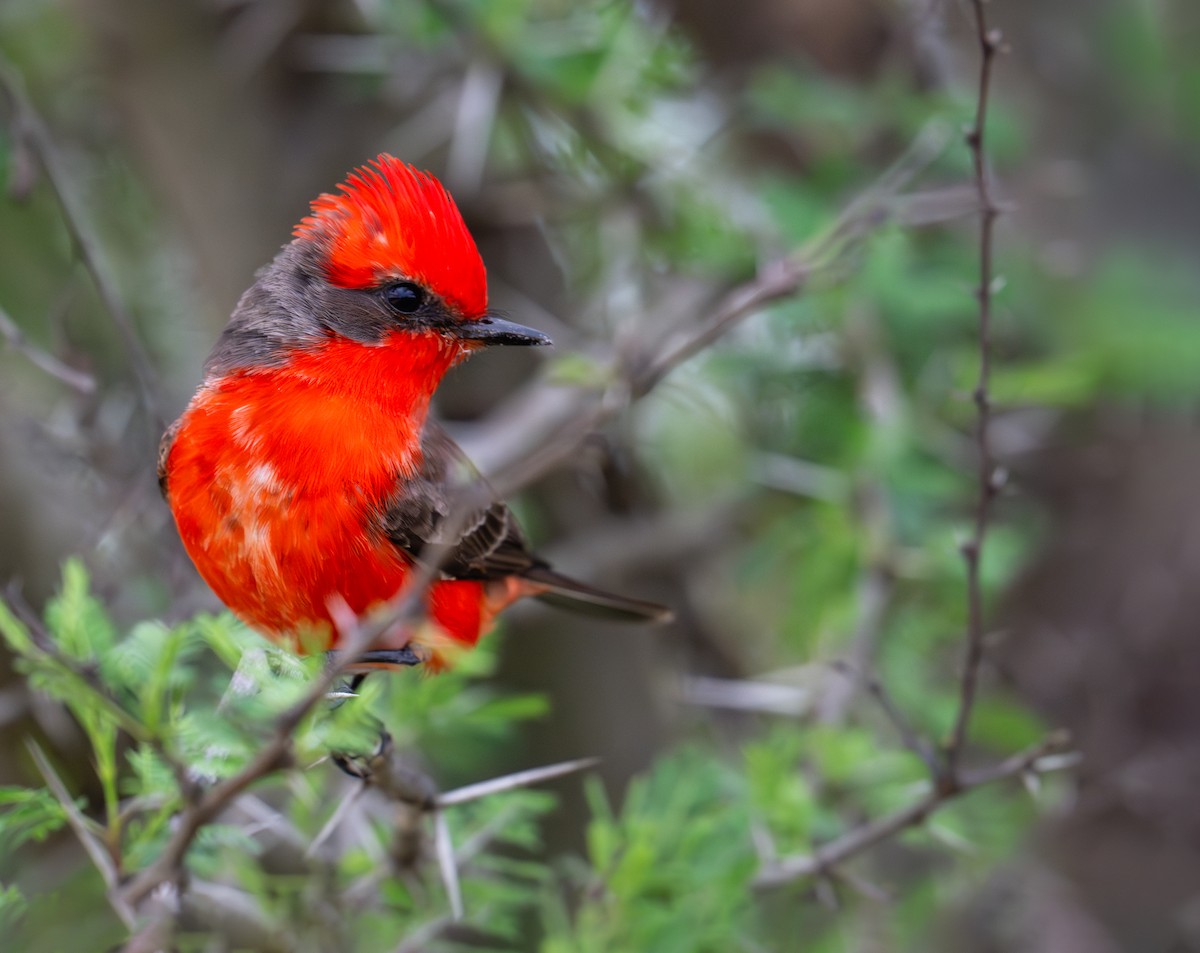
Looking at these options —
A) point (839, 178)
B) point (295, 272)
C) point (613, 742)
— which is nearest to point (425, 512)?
point (295, 272)

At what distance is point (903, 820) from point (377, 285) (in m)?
1.54

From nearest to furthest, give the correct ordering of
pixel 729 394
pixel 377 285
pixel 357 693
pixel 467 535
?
pixel 357 693
pixel 377 285
pixel 467 535
pixel 729 394

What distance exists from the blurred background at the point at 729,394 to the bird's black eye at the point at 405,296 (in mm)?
582

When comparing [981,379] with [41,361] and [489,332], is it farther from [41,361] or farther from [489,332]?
[41,361]

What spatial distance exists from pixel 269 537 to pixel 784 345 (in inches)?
101

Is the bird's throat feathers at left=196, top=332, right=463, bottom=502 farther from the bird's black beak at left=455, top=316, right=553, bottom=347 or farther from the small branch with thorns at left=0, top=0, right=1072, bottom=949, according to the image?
the small branch with thorns at left=0, top=0, right=1072, bottom=949

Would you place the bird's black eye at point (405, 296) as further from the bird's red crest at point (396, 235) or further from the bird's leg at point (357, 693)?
the bird's leg at point (357, 693)

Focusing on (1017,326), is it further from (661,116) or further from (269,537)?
(269,537)

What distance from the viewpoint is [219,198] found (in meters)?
3.85

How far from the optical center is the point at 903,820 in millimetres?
2598

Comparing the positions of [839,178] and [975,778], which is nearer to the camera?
[975,778]

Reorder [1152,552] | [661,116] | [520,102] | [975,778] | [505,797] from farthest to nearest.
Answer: [1152,552], [661,116], [520,102], [505,797], [975,778]

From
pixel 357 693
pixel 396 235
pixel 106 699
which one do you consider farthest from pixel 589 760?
pixel 396 235

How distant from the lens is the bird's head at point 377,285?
7.20ft
